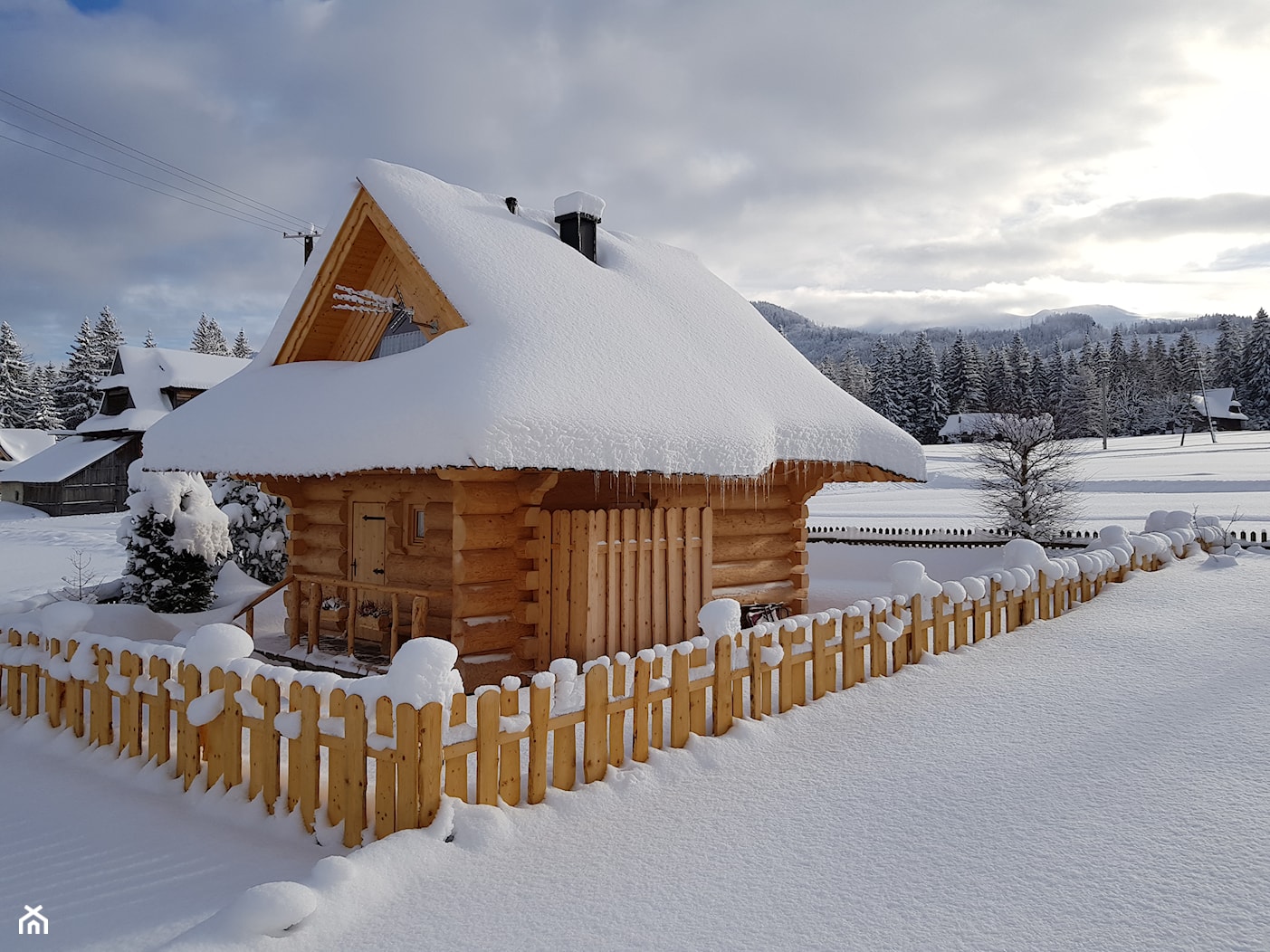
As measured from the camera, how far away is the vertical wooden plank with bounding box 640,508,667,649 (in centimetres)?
947

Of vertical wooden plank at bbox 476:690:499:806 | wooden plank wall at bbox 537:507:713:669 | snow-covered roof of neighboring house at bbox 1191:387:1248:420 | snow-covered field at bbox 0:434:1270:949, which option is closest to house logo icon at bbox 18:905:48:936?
snow-covered field at bbox 0:434:1270:949

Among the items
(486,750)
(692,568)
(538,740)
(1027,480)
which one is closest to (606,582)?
(692,568)

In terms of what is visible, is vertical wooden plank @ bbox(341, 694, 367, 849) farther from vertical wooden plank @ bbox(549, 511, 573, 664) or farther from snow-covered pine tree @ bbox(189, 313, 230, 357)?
snow-covered pine tree @ bbox(189, 313, 230, 357)

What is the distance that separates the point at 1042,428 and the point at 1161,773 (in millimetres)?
19120

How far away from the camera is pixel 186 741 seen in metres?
5.73

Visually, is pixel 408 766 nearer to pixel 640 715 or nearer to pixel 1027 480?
pixel 640 715

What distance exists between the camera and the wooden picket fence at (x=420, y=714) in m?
4.71

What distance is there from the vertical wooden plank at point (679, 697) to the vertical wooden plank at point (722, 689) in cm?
32

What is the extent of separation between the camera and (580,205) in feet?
42.4

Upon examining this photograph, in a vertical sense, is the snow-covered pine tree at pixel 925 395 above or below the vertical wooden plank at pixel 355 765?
above

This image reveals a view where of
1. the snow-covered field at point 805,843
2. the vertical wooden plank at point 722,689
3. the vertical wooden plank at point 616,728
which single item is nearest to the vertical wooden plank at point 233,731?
the snow-covered field at point 805,843

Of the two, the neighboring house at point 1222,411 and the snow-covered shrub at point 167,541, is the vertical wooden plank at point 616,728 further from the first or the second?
the neighboring house at point 1222,411

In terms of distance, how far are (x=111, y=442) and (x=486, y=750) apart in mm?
43376

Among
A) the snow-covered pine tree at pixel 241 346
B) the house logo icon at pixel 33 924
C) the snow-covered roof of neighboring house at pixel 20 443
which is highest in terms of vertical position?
the snow-covered pine tree at pixel 241 346
